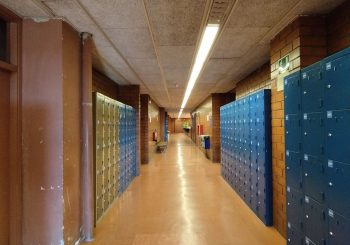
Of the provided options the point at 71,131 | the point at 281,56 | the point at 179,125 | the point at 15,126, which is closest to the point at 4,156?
the point at 15,126

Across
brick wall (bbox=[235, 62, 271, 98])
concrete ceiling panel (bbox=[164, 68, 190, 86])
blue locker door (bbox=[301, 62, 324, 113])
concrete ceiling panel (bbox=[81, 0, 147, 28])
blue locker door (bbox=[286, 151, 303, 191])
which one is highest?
concrete ceiling panel (bbox=[81, 0, 147, 28])

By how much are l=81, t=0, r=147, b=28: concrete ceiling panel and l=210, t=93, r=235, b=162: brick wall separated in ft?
20.2

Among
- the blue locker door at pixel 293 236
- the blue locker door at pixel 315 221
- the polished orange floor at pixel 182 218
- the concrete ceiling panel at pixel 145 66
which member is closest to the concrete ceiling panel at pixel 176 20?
the concrete ceiling panel at pixel 145 66

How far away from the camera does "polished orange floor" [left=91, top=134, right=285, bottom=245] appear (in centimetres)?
290

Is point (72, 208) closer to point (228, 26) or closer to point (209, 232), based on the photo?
point (209, 232)

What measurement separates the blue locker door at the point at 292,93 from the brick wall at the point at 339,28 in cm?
49

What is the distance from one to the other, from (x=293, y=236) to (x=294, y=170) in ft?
2.11

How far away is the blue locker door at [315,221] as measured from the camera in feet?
6.34

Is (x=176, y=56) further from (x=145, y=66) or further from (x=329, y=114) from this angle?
(x=329, y=114)

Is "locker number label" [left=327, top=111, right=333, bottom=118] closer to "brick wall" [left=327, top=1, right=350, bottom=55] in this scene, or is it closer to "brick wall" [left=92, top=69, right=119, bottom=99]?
"brick wall" [left=327, top=1, right=350, bottom=55]

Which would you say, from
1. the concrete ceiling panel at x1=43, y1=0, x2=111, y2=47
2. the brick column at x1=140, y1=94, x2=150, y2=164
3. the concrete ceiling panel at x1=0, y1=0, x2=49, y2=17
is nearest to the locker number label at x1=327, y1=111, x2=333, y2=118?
the concrete ceiling panel at x1=43, y1=0, x2=111, y2=47

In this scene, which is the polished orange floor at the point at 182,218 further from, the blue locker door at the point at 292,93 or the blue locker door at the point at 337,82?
the blue locker door at the point at 337,82

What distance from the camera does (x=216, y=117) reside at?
8.70 m

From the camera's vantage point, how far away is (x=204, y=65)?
4.48 m
